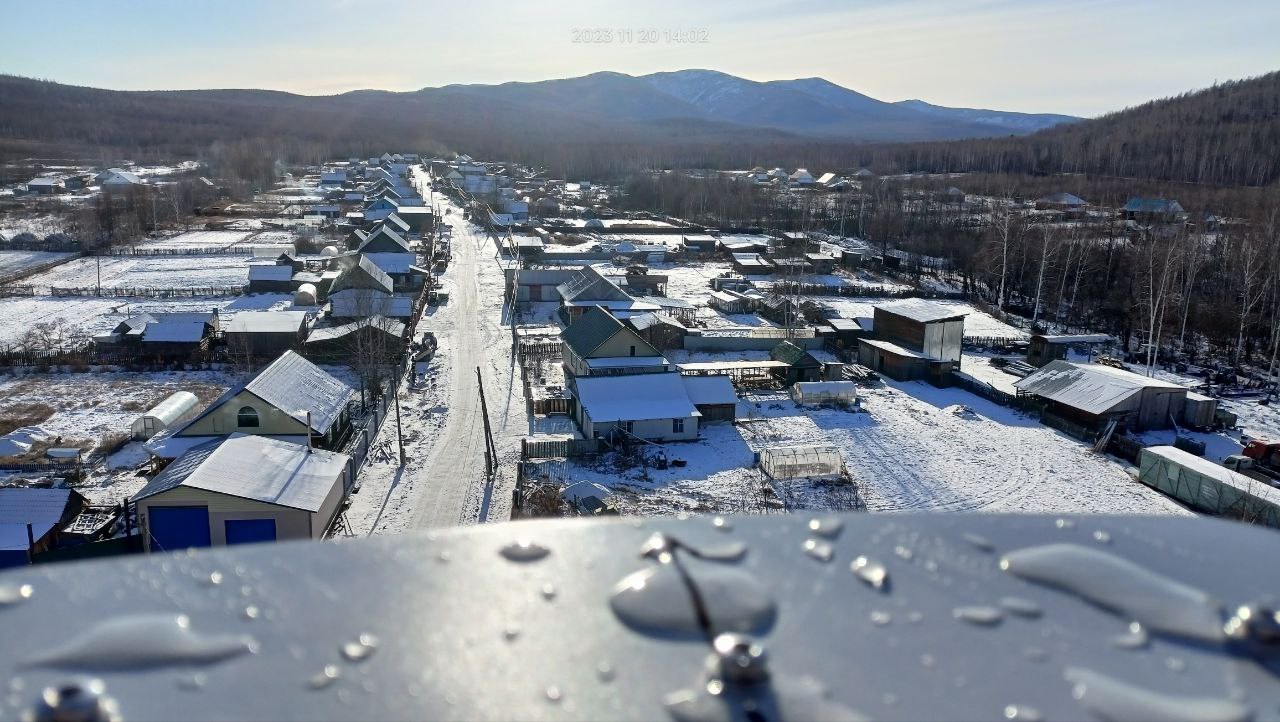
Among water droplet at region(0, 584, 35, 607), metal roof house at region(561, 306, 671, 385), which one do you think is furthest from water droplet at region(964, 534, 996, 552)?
metal roof house at region(561, 306, 671, 385)

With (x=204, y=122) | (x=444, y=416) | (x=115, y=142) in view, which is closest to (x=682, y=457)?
(x=444, y=416)

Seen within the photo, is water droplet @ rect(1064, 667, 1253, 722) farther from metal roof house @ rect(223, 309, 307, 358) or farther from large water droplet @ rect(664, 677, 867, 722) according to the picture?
metal roof house @ rect(223, 309, 307, 358)

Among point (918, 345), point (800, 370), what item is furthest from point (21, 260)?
point (918, 345)

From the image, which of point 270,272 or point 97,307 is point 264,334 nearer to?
point 270,272

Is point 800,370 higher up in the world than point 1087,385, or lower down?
lower down

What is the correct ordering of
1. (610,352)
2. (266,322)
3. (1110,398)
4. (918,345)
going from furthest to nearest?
1. (266,322)
2. (918,345)
3. (610,352)
4. (1110,398)

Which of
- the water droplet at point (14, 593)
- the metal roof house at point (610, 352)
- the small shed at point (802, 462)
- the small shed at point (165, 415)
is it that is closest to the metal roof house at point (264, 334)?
the small shed at point (165, 415)

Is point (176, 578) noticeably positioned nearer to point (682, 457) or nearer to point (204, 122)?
point (682, 457)
